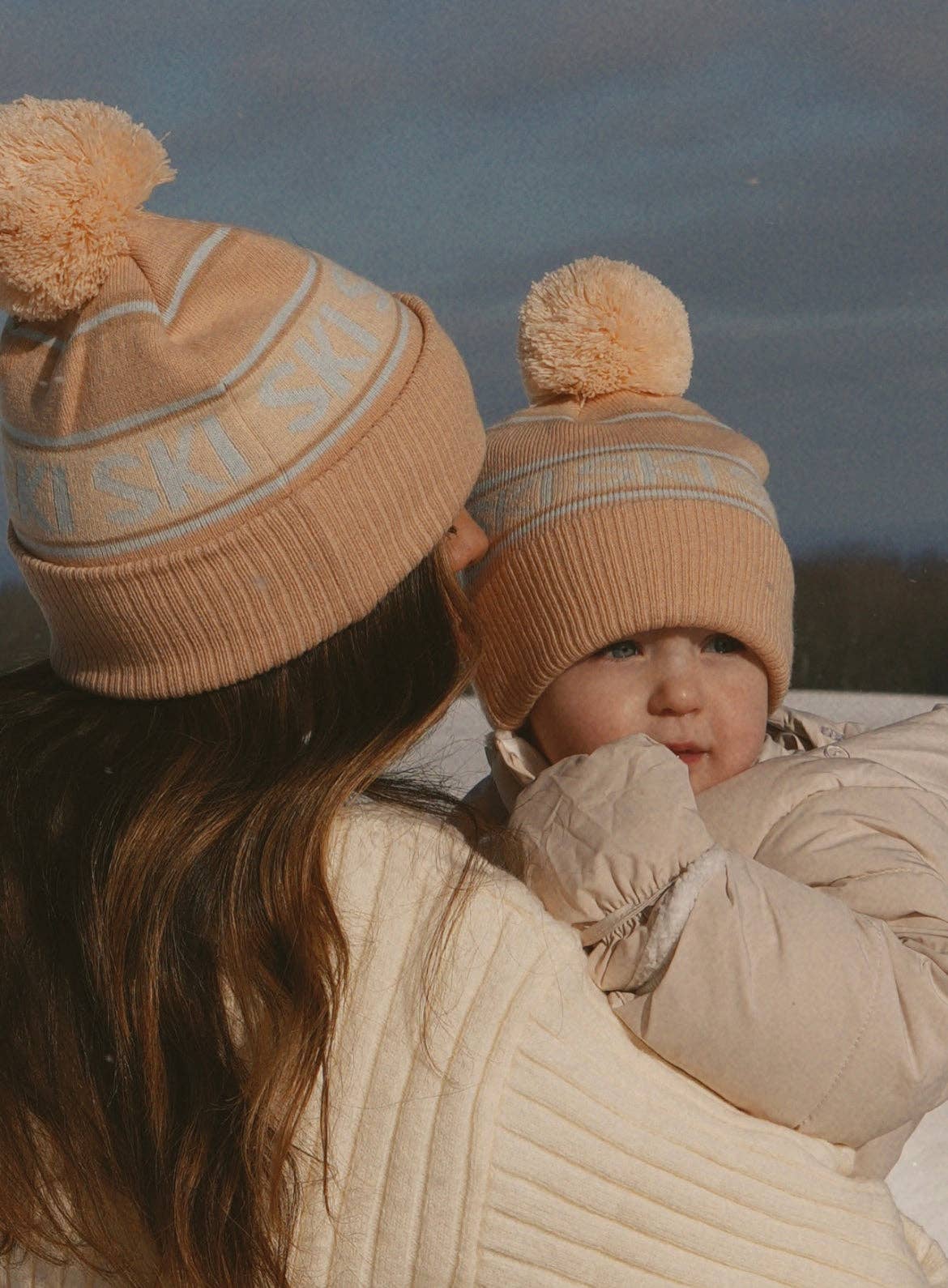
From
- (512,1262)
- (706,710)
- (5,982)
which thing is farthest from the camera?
(706,710)

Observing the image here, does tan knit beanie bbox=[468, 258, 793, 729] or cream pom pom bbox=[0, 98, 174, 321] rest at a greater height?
cream pom pom bbox=[0, 98, 174, 321]

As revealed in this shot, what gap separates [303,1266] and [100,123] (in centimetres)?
92

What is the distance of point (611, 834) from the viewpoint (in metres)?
1.07

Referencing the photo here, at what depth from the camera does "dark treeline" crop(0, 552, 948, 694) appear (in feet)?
11.9

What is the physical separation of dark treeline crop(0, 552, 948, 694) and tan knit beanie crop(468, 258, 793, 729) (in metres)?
1.89

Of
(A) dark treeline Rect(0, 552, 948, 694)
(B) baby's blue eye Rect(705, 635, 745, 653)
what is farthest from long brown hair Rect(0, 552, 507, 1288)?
(A) dark treeline Rect(0, 552, 948, 694)

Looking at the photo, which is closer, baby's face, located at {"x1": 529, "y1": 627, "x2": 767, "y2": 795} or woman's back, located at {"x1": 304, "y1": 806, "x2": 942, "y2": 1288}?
woman's back, located at {"x1": 304, "y1": 806, "x2": 942, "y2": 1288}

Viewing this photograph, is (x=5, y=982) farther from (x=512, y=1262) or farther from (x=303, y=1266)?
(x=512, y=1262)

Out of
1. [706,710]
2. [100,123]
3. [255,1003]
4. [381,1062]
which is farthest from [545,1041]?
[100,123]

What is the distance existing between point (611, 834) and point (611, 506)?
0.53 meters

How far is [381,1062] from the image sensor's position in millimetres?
1010

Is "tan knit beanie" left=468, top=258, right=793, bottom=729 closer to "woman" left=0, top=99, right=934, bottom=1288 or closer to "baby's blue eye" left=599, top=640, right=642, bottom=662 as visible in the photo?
"baby's blue eye" left=599, top=640, right=642, bottom=662

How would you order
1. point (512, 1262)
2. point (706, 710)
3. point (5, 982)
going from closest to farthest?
point (512, 1262) < point (5, 982) < point (706, 710)

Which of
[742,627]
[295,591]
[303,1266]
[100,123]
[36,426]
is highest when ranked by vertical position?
[100,123]
